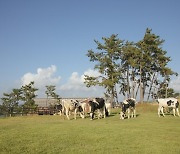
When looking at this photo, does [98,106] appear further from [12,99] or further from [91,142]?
[12,99]


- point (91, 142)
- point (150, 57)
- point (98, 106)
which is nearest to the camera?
point (91, 142)

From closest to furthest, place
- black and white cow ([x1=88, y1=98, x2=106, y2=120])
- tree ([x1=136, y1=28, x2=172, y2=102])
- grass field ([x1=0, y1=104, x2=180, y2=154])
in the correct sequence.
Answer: grass field ([x1=0, y1=104, x2=180, y2=154]) → black and white cow ([x1=88, y1=98, x2=106, y2=120]) → tree ([x1=136, y1=28, x2=172, y2=102])

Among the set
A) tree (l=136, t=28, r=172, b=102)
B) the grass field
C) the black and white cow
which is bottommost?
the grass field

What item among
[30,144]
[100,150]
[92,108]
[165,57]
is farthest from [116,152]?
[165,57]

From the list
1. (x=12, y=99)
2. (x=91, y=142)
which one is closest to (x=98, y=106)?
(x=91, y=142)

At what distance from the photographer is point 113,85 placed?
188 ft

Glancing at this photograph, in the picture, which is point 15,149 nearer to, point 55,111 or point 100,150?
point 100,150

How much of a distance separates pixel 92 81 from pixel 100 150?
154 feet

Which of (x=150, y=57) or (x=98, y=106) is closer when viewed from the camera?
(x=98, y=106)

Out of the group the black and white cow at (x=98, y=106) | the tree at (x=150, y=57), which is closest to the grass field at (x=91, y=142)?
the black and white cow at (x=98, y=106)

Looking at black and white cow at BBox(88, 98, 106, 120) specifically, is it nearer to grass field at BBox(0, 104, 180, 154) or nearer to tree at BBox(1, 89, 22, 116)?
grass field at BBox(0, 104, 180, 154)

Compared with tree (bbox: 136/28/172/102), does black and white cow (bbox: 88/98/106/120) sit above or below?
below

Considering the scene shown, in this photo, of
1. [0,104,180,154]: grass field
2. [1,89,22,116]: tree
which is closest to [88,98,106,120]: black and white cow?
[0,104,180,154]: grass field

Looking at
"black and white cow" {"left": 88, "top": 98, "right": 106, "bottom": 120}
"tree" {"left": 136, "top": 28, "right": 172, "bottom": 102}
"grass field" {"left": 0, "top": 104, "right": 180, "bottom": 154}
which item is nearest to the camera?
"grass field" {"left": 0, "top": 104, "right": 180, "bottom": 154}
